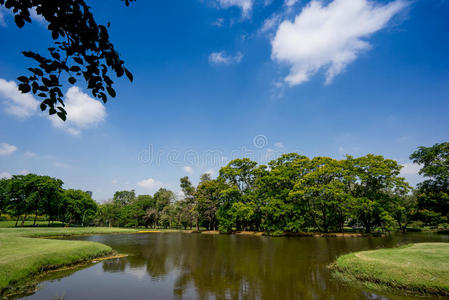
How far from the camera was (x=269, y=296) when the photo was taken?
887 cm

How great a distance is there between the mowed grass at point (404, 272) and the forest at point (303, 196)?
2779cm

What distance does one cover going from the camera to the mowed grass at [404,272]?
8336 millimetres

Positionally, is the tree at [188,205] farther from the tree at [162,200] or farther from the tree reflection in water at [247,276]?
the tree reflection in water at [247,276]

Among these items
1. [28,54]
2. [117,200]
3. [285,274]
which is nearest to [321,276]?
[285,274]

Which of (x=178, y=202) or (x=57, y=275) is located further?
(x=178, y=202)

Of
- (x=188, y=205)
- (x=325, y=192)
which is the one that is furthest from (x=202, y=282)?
(x=188, y=205)

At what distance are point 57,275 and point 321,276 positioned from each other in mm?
15465

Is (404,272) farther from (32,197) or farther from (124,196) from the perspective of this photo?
(124,196)

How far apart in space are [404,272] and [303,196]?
1369 inches

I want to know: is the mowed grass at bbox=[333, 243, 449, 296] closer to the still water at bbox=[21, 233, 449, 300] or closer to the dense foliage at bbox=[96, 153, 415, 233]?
the still water at bbox=[21, 233, 449, 300]

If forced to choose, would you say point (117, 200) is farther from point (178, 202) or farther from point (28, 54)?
point (28, 54)

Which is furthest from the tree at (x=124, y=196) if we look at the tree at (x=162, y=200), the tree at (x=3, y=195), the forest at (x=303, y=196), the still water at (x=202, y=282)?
the still water at (x=202, y=282)

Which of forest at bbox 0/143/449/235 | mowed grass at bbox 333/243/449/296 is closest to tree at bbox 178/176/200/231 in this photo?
forest at bbox 0/143/449/235

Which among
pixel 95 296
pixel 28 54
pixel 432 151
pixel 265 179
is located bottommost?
pixel 95 296
